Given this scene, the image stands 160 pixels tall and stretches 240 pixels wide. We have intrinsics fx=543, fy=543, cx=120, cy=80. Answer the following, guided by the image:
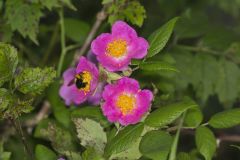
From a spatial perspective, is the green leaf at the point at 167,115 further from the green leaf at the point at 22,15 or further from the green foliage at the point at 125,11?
the green leaf at the point at 22,15

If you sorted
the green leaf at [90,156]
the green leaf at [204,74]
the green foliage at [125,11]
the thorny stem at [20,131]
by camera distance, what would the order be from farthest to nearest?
the green leaf at [204,74], the green foliage at [125,11], the thorny stem at [20,131], the green leaf at [90,156]

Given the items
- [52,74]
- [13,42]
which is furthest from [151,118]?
[13,42]

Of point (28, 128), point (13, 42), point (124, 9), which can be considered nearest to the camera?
point (124, 9)

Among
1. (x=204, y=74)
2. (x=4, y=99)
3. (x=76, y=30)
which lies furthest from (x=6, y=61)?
(x=204, y=74)

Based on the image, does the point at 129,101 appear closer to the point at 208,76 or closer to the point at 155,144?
the point at 155,144

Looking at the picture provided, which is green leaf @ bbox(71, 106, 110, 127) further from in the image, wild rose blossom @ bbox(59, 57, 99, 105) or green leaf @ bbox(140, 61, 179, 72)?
green leaf @ bbox(140, 61, 179, 72)

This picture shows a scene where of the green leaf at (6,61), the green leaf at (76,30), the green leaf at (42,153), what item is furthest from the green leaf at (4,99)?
the green leaf at (76,30)

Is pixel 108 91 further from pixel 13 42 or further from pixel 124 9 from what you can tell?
pixel 13 42
